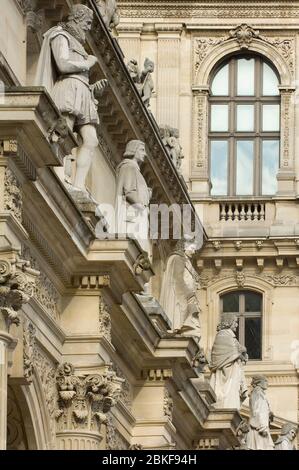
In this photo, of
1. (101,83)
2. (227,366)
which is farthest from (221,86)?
(101,83)

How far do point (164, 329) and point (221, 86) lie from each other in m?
21.2

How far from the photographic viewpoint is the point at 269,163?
64875 mm

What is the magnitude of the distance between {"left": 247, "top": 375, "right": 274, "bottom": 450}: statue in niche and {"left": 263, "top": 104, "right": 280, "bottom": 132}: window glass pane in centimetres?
1147

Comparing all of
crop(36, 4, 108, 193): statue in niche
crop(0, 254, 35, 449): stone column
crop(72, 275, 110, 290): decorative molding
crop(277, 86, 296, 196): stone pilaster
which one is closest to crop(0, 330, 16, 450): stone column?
crop(0, 254, 35, 449): stone column

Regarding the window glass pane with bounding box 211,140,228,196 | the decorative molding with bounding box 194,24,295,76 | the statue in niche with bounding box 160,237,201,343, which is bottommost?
the statue in niche with bounding box 160,237,201,343

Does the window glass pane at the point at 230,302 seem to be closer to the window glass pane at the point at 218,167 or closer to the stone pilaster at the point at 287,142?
the stone pilaster at the point at 287,142

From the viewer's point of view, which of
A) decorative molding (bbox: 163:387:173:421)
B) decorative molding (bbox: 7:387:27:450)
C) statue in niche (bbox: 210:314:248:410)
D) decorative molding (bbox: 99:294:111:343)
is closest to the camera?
decorative molding (bbox: 7:387:27:450)

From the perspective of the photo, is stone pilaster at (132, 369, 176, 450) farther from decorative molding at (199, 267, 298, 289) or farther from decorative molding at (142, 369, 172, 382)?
decorative molding at (199, 267, 298, 289)

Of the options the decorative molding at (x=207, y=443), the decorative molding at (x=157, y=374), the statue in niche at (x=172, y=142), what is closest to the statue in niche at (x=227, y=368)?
the decorative molding at (x=207, y=443)

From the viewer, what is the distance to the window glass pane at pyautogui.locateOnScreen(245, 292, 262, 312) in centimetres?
6288

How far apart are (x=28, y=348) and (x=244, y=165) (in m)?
31.9

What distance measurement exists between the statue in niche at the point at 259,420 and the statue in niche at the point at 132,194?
11035 mm

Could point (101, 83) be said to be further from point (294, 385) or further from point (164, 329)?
point (294, 385)
